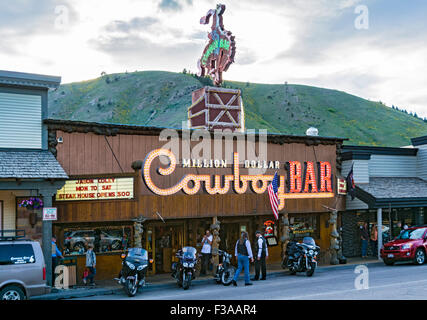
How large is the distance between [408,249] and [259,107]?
12020 centimetres

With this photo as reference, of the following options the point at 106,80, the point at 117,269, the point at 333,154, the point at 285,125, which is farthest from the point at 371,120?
the point at 117,269

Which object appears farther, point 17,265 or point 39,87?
point 39,87

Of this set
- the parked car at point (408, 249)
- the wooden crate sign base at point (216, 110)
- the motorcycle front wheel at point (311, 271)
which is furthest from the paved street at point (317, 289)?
the wooden crate sign base at point (216, 110)

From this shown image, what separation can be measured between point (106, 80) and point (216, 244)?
425ft

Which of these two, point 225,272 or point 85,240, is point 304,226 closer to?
point 225,272

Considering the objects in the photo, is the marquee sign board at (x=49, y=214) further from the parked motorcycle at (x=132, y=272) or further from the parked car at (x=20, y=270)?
the parked motorcycle at (x=132, y=272)

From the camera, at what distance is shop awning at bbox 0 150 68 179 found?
17.3m

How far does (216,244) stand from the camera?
21.8m

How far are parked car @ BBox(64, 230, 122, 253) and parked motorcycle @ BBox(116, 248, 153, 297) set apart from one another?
4.25 meters

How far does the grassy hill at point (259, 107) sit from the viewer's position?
122 meters

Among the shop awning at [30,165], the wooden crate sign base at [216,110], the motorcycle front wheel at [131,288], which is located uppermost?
the wooden crate sign base at [216,110]

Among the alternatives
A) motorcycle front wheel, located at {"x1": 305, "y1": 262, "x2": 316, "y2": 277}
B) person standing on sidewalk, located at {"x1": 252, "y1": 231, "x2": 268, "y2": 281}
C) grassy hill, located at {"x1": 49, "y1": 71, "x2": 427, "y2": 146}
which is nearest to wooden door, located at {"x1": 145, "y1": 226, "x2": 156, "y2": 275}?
person standing on sidewalk, located at {"x1": 252, "y1": 231, "x2": 268, "y2": 281}

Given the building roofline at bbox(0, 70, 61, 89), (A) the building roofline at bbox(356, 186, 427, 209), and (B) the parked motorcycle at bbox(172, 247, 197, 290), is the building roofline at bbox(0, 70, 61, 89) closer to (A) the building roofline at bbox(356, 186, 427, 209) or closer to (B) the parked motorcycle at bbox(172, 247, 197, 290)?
(B) the parked motorcycle at bbox(172, 247, 197, 290)
